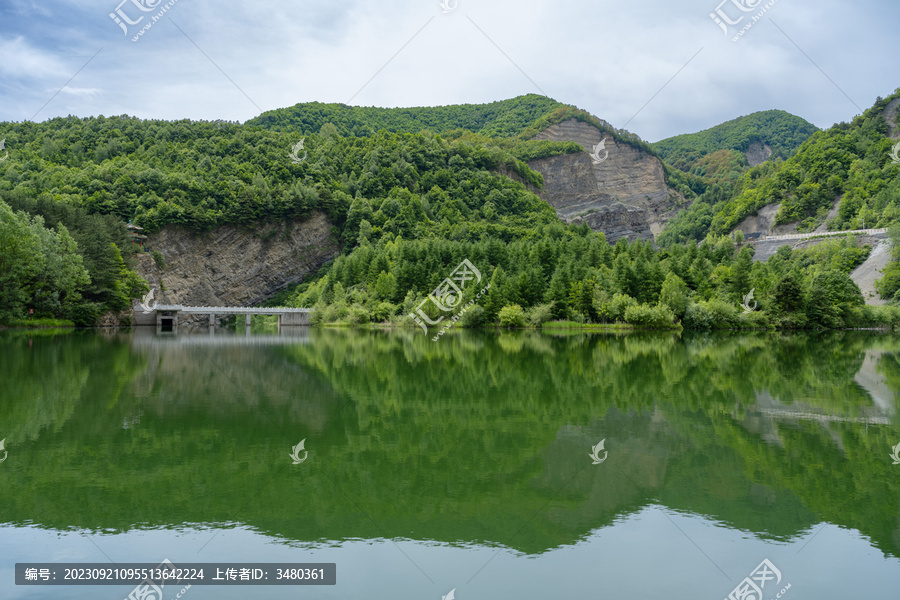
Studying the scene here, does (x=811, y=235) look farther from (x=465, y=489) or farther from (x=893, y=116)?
(x=465, y=489)

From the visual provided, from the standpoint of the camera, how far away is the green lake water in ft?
21.4

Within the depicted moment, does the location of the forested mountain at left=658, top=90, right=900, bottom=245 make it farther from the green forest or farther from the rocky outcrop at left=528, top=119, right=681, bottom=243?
the rocky outcrop at left=528, top=119, right=681, bottom=243

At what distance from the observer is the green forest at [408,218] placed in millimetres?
65875

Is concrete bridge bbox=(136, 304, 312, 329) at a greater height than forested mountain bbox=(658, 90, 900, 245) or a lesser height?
lesser

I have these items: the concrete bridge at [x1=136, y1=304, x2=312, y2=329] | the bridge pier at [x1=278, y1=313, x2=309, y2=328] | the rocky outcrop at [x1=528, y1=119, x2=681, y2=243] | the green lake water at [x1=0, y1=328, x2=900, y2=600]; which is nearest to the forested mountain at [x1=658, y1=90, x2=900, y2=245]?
the rocky outcrop at [x1=528, y1=119, x2=681, y2=243]

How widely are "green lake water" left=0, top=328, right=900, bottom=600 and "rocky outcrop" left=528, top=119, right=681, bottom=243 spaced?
5641 inches

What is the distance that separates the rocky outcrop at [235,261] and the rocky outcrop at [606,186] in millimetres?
62618

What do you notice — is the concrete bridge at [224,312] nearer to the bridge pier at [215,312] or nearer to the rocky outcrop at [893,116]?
the bridge pier at [215,312]

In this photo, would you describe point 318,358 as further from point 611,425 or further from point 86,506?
point 86,506

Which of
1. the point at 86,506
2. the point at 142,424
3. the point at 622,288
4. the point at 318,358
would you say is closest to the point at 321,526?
the point at 86,506

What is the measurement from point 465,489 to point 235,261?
380ft

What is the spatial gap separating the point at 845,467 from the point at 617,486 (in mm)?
4026

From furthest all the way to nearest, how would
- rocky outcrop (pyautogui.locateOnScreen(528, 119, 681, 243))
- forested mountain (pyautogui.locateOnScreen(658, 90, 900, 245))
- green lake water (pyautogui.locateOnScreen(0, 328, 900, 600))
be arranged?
rocky outcrop (pyautogui.locateOnScreen(528, 119, 681, 243)) < forested mountain (pyautogui.locateOnScreen(658, 90, 900, 245)) < green lake water (pyautogui.locateOnScreen(0, 328, 900, 600))

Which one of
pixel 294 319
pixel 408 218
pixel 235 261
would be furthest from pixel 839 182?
pixel 235 261
